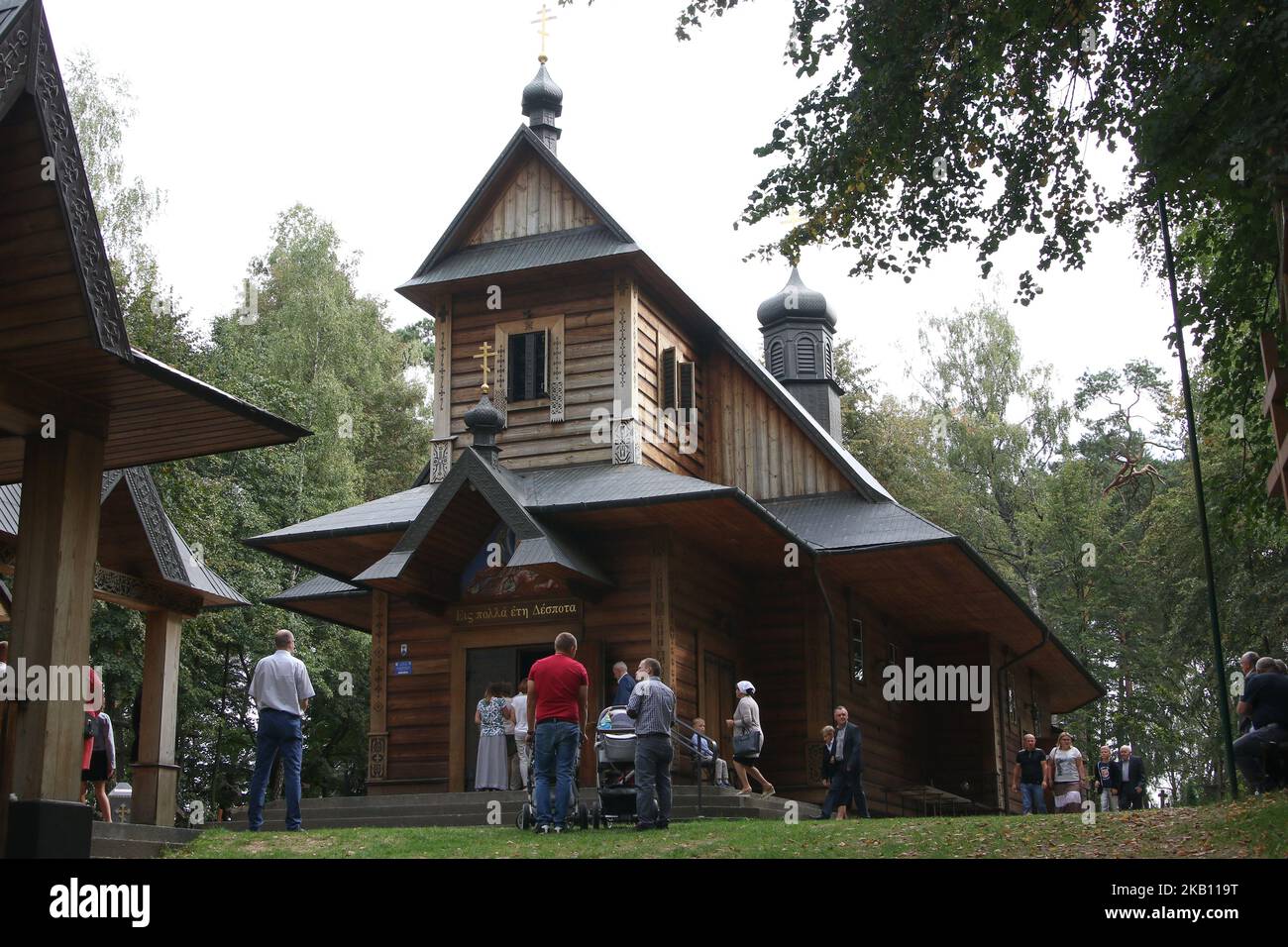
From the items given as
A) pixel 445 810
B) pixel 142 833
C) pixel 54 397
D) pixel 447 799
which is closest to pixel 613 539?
pixel 447 799

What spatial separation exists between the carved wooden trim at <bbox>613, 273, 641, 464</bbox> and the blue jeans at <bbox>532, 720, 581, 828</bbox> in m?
8.91

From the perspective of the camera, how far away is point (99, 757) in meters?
14.7

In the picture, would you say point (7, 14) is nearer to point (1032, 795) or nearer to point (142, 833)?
point (142, 833)

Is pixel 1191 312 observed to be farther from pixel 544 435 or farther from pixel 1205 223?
pixel 544 435

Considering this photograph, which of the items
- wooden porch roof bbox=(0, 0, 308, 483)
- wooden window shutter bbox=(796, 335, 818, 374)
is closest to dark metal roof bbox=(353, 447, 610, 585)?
wooden porch roof bbox=(0, 0, 308, 483)

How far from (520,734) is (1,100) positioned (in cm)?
1038

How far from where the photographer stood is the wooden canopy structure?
8.38 meters

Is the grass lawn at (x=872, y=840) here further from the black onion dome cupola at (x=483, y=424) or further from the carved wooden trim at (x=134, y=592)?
the black onion dome cupola at (x=483, y=424)

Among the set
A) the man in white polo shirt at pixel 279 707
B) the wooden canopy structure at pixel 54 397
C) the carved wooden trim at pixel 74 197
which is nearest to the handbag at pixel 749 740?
the man in white polo shirt at pixel 279 707

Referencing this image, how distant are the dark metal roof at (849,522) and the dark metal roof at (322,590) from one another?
712 centimetres

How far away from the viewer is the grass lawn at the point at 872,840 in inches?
396

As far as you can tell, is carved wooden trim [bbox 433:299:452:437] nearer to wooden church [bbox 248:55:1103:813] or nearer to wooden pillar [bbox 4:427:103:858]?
wooden church [bbox 248:55:1103:813]

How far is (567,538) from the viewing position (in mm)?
19406

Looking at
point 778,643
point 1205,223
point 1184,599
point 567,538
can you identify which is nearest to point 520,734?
point 567,538
